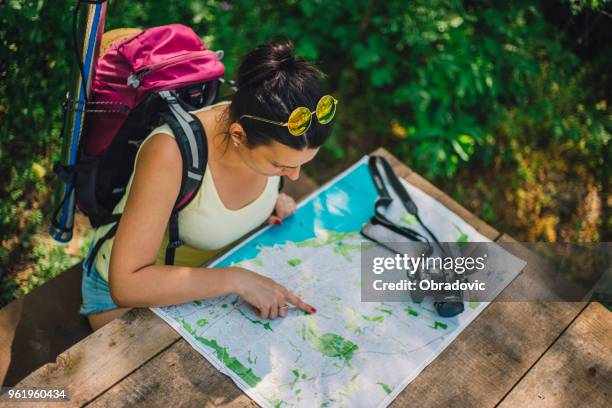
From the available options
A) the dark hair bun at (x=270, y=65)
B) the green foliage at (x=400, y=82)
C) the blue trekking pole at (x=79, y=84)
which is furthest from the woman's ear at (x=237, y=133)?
the green foliage at (x=400, y=82)

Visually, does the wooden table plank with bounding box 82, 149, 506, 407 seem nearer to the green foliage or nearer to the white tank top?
the white tank top

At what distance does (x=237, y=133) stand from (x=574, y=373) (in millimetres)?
1249

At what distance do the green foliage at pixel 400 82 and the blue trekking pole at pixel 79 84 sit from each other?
0.77m

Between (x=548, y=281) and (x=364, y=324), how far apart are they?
695 millimetres

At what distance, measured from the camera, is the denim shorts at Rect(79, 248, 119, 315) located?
188 centimetres

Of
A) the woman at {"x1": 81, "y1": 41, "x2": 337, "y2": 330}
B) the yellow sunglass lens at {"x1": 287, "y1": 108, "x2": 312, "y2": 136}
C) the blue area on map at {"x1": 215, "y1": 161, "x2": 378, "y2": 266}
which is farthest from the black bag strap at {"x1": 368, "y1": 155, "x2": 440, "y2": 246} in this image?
the yellow sunglass lens at {"x1": 287, "y1": 108, "x2": 312, "y2": 136}

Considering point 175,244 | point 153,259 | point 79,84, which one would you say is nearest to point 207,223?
point 175,244

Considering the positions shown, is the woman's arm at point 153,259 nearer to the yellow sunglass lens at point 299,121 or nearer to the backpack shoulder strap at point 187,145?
the backpack shoulder strap at point 187,145

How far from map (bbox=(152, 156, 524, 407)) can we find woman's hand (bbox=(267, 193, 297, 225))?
34 mm

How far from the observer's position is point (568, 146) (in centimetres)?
356

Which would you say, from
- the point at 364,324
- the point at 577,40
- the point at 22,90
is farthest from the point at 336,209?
the point at 577,40

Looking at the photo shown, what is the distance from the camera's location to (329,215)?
6.61 ft

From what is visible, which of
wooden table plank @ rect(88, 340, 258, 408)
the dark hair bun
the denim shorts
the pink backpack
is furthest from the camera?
the denim shorts

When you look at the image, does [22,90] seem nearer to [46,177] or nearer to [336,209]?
[46,177]
